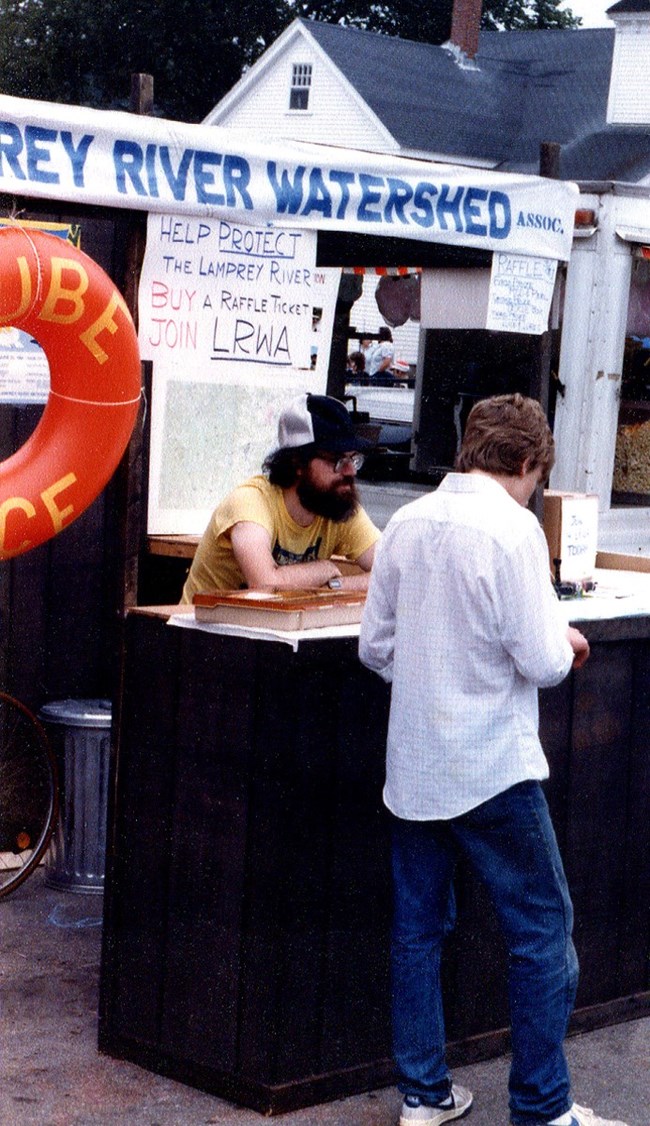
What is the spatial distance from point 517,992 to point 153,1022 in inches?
40.8

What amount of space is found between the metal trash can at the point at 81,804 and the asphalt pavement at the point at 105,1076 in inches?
26.8

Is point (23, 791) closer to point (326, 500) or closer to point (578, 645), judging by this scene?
point (326, 500)

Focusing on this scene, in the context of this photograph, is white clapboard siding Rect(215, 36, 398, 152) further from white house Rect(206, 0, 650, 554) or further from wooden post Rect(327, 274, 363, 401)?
wooden post Rect(327, 274, 363, 401)

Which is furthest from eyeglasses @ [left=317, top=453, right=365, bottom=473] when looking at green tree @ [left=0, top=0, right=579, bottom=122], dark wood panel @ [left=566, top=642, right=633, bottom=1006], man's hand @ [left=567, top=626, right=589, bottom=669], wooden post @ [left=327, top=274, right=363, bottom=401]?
green tree @ [left=0, top=0, right=579, bottom=122]

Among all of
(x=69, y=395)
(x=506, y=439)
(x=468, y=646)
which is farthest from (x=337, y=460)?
(x=468, y=646)

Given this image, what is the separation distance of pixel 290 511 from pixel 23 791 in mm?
1963

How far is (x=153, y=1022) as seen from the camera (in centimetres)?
433

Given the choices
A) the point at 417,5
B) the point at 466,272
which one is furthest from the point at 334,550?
the point at 417,5

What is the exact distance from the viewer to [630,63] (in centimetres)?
2212

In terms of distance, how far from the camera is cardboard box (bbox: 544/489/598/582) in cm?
514

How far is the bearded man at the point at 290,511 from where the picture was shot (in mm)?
4699

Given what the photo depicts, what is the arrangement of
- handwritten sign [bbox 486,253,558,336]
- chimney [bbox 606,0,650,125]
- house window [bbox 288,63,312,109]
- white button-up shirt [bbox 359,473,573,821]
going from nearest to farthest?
1. white button-up shirt [bbox 359,473,573,821]
2. handwritten sign [bbox 486,253,558,336]
3. chimney [bbox 606,0,650,125]
4. house window [bbox 288,63,312,109]

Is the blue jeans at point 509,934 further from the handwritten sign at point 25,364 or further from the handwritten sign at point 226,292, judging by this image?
the handwritten sign at point 226,292

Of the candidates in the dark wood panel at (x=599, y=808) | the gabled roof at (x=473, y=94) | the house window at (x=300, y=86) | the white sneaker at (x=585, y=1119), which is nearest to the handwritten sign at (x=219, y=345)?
the dark wood panel at (x=599, y=808)
